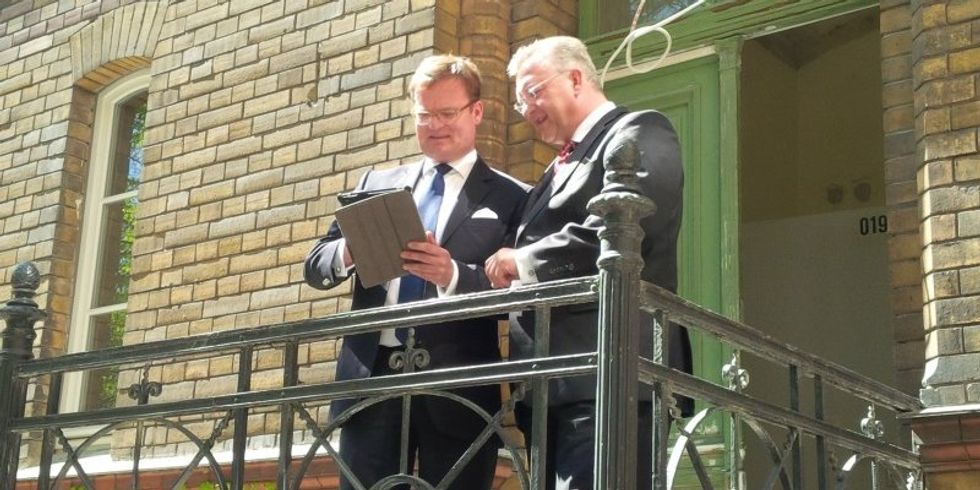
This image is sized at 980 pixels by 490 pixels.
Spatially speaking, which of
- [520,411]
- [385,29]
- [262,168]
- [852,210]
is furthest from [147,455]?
[852,210]

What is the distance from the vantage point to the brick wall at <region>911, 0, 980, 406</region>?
430cm

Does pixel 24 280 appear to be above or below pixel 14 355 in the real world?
above

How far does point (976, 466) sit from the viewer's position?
4.15 m

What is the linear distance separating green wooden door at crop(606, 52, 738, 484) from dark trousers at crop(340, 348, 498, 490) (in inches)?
75.8

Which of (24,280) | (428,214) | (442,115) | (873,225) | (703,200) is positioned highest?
(873,225)

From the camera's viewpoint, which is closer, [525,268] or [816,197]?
[525,268]

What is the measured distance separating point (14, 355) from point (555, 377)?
1.97 meters

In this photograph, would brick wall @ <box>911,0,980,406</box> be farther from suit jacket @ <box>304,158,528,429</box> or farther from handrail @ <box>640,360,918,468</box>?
suit jacket @ <box>304,158,528,429</box>

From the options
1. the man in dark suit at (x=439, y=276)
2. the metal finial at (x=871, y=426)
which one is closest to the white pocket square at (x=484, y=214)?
the man in dark suit at (x=439, y=276)

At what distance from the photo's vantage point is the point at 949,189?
14.6 ft

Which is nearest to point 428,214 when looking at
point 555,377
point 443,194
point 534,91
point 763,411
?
point 443,194

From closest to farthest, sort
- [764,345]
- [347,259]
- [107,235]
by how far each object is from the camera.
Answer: [764,345] → [347,259] → [107,235]

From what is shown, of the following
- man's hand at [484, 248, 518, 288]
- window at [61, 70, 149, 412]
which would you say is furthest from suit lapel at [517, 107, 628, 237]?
window at [61, 70, 149, 412]

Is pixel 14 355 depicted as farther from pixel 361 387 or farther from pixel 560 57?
pixel 560 57
